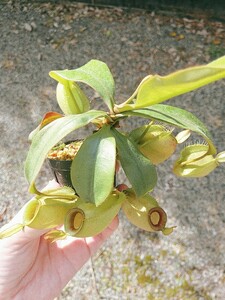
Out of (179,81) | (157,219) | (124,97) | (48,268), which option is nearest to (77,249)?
(48,268)

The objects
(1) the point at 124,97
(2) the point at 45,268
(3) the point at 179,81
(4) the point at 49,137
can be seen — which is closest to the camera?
(3) the point at 179,81

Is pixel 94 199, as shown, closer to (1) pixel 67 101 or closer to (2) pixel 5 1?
(1) pixel 67 101

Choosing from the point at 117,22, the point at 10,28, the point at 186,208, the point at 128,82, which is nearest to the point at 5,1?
the point at 10,28

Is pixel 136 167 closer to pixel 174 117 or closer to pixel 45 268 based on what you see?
pixel 174 117

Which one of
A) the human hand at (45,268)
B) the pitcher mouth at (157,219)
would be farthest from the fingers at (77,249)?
the pitcher mouth at (157,219)

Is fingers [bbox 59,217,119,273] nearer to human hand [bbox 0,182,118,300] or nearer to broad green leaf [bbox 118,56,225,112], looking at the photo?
human hand [bbox 0,182,118,300]
